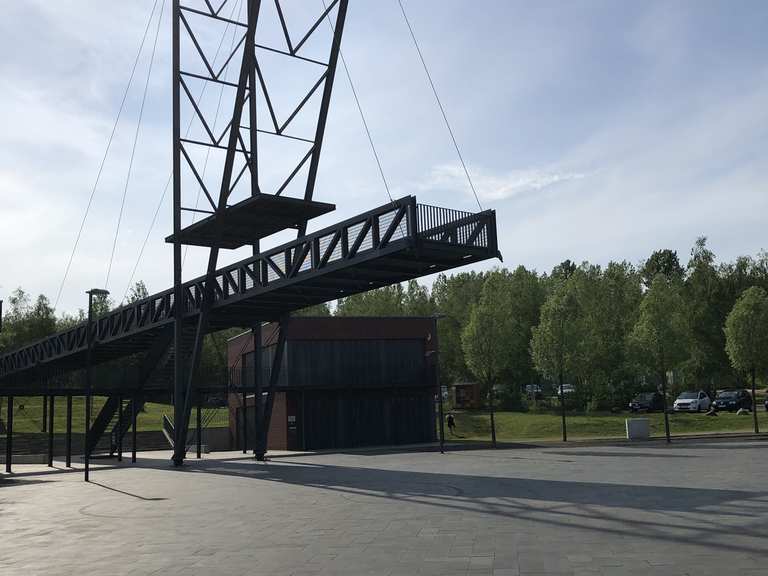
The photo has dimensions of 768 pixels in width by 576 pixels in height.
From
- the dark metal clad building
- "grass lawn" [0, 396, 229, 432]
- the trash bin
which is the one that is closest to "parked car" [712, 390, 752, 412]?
the trash bin

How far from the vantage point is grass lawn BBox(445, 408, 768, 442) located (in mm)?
51062

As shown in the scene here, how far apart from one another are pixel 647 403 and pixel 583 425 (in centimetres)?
822

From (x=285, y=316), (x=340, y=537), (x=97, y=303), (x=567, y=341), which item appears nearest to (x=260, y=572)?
(x=340, y=537)

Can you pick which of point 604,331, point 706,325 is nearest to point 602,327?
point 604,331

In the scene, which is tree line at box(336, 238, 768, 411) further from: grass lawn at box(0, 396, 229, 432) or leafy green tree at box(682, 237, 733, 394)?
grass lawn at box(0, 396, 229, 432)

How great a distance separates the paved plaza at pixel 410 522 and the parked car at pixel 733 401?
32.4 meters

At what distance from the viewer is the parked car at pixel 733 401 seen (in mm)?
58062

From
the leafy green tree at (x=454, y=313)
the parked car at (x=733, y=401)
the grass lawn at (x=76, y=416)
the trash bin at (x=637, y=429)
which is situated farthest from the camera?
the leafy green tree at (x=454, y=313)

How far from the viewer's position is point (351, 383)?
52.4 meters

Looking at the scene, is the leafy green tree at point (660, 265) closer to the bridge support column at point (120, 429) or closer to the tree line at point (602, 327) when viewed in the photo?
the tree line at point (602, 327)

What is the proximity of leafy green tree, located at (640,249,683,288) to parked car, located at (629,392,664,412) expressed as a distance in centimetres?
4278

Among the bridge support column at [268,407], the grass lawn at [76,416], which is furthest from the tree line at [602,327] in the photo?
the grass lawn at [76,416]

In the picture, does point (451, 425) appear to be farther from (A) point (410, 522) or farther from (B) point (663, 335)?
(A) point (410, 522)

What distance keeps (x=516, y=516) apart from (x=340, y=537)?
12.6ft
